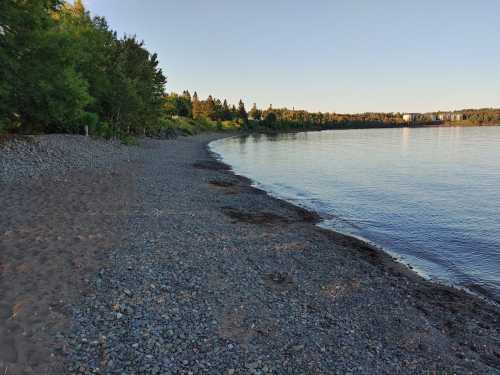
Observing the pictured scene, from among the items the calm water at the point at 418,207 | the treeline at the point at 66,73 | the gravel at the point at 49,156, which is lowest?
the calm water at the point at 418,207

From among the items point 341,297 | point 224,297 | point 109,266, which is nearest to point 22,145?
point 109,266

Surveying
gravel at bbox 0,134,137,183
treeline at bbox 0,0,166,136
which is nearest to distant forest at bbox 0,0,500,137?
treeline at bbox 0,0,166,136

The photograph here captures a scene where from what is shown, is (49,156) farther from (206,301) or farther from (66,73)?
(206,301)

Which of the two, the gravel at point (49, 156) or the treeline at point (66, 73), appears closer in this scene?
the gravel at point (49, 156)

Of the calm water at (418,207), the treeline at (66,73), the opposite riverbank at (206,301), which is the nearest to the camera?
the opposite riverbank at (206,301)

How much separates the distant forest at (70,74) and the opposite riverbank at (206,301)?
13.0 m

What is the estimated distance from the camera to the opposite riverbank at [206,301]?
25.0 ft

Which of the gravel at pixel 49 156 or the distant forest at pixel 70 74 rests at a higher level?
the distant forest at pixel 70 74

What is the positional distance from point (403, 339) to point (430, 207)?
2139 centimetres

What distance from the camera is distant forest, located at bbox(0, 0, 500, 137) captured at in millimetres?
26328

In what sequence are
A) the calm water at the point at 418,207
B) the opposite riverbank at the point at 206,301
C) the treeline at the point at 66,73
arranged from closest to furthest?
1. the opposite riverbank at the point at 206,301
2. the calm water at the point at 418,207
3. the treeline at the point at 66,73

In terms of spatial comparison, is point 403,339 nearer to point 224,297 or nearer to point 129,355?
point 224,297

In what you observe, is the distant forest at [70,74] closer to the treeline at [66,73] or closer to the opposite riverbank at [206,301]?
the treeline at [66,73]

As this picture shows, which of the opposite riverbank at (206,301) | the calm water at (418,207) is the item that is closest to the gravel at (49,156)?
the opposite riverbank at (206,301)
